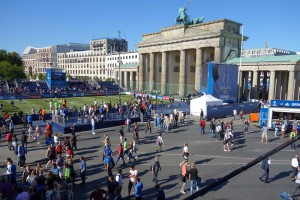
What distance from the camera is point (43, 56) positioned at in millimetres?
153500

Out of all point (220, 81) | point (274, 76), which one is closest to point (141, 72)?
point (274, 76)

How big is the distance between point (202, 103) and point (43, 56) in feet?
468

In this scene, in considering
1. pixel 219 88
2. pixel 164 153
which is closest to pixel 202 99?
pixel 219 88

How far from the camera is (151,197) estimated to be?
10.9 metres

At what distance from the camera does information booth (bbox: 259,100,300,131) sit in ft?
75.7

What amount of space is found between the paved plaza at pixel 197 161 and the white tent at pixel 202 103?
21.4ft

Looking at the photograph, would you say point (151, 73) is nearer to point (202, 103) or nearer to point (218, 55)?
point (218, 55)

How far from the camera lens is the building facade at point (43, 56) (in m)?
152

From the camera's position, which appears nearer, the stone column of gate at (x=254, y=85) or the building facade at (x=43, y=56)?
the stone column of gate at (x=254, y=85)

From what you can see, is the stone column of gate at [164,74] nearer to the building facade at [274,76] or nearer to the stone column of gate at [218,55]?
the stone column of gate at [218,55]

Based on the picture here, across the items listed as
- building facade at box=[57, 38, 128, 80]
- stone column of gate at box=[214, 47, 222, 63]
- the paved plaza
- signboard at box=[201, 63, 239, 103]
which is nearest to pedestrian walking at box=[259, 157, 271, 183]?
the paved plaza

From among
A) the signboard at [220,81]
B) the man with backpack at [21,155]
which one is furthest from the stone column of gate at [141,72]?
the man with backpack at [21,155]

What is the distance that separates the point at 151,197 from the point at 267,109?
17.8m

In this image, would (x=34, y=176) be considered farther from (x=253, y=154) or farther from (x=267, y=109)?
(x=267, y=109)
